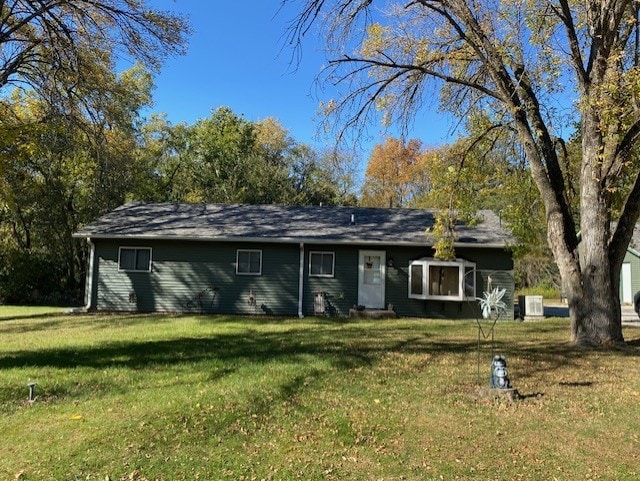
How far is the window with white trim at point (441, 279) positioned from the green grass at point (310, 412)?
5434 mm

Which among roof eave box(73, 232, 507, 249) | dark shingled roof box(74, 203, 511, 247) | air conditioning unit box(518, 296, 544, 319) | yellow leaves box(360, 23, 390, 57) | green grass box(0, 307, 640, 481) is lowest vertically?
green grass box(0, 307, 640, 481)

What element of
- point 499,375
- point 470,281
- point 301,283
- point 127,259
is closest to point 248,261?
point 301,283

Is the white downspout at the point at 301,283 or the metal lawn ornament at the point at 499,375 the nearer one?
the metal lawn ornament at the point at 499,375

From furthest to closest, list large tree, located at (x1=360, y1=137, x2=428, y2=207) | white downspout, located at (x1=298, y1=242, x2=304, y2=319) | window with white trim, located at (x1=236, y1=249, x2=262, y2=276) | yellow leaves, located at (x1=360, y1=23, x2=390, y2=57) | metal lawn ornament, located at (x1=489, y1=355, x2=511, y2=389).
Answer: large tree, located at (x1=360, y1=137, x2=428, y2=207)
window with white trim, located at (x1=236, y1=249, x2=262, y2=276)
white downspout, located at (x1=298, y1=242, x2=304, y2=319)
yellow leaves, located at (x1=360, y1=23, x2=390, y2=57)
metal lawn ornament, located at (x1=489, y1=355, x2=511, y2=389)

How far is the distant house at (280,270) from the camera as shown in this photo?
15.3 meters

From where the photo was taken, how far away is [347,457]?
4309 millimetres

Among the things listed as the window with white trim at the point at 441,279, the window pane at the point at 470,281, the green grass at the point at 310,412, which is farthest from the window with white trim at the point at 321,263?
the green grass at the point at 310,412

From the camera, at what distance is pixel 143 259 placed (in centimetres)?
1606

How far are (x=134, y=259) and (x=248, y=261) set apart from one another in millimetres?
3605

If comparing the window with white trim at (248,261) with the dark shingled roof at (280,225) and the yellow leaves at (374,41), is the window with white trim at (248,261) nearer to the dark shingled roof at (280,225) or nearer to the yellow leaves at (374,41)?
the dark shingled roof at (280,225)

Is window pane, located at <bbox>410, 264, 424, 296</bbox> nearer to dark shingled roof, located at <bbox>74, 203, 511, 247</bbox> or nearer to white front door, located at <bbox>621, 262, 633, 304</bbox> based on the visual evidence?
dark shingled roof, located at <bbox>74, 203, 511, 247</bbox>

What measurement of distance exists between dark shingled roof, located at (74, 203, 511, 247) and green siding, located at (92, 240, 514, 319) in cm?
41

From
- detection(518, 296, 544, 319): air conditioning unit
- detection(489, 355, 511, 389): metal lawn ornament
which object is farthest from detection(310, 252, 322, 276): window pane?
detection(489, 355, 511, 389): metal lawn ornament

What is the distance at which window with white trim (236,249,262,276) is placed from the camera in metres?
16.0
